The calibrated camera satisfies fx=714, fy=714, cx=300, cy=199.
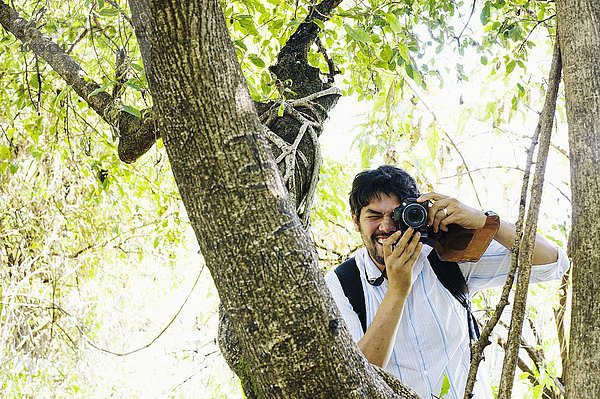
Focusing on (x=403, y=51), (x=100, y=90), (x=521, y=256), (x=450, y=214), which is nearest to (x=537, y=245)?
(x=450, y=214)

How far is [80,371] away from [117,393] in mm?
303

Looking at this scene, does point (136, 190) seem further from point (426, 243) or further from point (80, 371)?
point (426, 243)

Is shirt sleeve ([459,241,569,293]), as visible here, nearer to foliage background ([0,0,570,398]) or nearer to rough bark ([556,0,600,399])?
rough bark ([556,0,600,399])

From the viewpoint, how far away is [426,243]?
146 centimetres

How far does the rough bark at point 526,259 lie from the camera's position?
80 centimetres

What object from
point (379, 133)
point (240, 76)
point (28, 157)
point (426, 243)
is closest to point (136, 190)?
point (28, 157)

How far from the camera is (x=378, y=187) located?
1622 mm

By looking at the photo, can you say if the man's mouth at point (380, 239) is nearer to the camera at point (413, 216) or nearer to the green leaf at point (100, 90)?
the camera at point (413, 216)

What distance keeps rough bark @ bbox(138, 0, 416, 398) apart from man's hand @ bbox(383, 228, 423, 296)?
631 millimetres

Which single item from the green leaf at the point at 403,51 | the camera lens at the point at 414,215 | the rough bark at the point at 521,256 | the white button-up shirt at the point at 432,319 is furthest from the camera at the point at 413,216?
the rough bark at the point at 521,256

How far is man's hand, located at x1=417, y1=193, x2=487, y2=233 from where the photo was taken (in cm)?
140

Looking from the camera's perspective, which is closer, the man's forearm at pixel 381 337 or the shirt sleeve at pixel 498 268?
the man's forearm at pixel 381 337

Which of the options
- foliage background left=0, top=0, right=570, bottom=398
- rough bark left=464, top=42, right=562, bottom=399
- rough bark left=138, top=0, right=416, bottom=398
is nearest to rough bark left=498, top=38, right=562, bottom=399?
rough bark left=464, top=42, right=562, bottom=399

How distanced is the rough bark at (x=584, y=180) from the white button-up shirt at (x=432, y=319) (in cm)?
63
